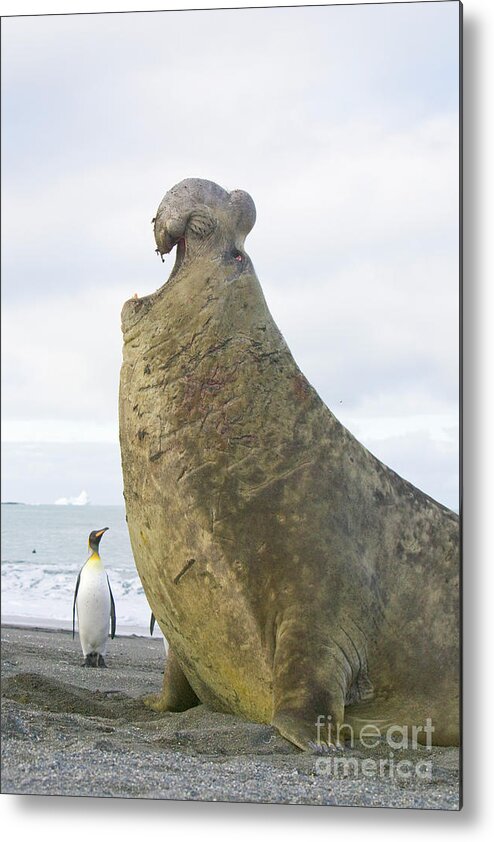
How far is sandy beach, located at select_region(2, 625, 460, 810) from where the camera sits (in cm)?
386

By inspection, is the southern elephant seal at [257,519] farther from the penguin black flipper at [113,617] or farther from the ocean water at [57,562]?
the penguin black flipper at [113,617]

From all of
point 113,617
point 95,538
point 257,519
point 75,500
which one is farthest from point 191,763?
point 113,617

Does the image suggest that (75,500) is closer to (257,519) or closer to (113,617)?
(257,519)

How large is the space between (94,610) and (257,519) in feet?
6.50

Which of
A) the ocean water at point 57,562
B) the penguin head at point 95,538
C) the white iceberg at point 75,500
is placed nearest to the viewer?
the white iceberg at point 75,500

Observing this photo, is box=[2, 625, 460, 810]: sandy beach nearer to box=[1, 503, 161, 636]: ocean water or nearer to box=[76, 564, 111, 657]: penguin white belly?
box=[1, 503, 161, 636]: ocean water

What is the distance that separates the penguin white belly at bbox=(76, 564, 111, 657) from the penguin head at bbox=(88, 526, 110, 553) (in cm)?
25

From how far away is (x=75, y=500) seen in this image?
455cm

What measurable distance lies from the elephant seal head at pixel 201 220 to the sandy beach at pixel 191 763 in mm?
1658

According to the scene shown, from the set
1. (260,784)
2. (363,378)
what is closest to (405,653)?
(260,784)

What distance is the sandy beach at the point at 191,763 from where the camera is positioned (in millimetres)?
3855

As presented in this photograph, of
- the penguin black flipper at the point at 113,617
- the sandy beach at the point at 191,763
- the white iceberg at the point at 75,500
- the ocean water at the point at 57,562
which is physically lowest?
the sandy beach at the point at 191,763

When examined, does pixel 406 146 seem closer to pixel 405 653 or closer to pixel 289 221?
pixel 289 221

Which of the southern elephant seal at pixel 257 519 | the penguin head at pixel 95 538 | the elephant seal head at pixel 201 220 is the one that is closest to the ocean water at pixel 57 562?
the penguin head at pixel 95 538
